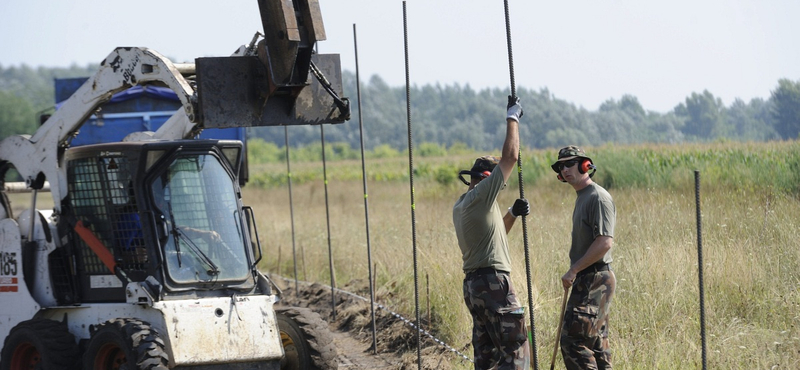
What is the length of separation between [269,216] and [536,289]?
13888 mm

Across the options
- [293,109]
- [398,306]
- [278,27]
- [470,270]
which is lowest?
[398,306]

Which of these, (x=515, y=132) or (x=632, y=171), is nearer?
(x=515, y=132)

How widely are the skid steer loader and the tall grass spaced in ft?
7.97

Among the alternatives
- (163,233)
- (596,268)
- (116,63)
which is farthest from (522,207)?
(116,63)

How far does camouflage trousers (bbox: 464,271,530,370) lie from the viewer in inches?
259

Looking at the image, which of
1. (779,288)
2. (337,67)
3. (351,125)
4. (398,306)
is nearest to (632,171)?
(398,306)

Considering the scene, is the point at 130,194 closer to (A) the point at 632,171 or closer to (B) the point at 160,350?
(B) the point at 160,350

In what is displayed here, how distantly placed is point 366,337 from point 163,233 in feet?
14.3

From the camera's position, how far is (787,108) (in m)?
13.7

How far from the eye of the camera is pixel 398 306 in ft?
38.9

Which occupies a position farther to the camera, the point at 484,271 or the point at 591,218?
the point at 484,271

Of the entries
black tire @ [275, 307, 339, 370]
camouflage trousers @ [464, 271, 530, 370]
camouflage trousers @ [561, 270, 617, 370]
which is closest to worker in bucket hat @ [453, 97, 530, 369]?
camouflage trousers @ [464, 271, 530, 370]

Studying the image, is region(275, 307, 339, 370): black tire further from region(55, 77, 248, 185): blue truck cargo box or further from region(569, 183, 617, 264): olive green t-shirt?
region(55, 77, 248, 185): blue truck cargo box

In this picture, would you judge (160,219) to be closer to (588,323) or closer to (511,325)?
(511,325)
